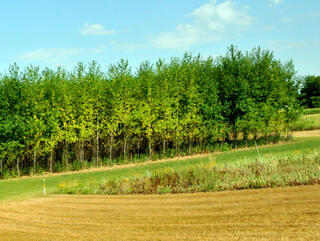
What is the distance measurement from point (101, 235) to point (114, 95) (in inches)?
813

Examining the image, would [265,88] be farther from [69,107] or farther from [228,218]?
[228,218]

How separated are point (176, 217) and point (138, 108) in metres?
20.2

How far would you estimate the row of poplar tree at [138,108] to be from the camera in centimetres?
2622

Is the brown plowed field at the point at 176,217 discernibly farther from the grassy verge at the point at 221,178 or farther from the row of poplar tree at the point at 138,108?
the row of poplar tree at the point at 138,108

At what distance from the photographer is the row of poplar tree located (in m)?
26.2

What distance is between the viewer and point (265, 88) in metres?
34.3

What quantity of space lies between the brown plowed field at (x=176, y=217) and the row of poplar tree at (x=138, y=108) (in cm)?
1379

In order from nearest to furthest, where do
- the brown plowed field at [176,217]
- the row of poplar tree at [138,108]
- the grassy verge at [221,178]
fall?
the brown plowed field at [176,217], the grassy verge at [221,178], the row of poplar tree at [138,108]

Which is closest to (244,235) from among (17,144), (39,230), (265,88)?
(39,230)

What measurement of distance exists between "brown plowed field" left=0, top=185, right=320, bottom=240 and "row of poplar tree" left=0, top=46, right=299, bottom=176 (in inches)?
543

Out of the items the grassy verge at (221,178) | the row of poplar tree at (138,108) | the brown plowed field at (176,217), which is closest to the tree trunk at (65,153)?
the row of poplar tree at (138,108)

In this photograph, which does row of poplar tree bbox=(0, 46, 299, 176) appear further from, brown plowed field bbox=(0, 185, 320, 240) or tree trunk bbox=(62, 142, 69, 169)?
brown plowed field bbox=(0, 185, 320, 240)

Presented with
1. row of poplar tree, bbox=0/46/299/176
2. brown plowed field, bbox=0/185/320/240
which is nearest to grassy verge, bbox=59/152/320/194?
brown plowed field, bbox=0/185/320/240

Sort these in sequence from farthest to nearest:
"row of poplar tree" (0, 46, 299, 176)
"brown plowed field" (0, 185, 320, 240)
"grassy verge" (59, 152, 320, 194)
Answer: "row of poplar tree" (0, 46, 299, 176) < "grassy verge" (59, 152, 320, 194) < "brown plowed field" (0, 185, 320, 240)
